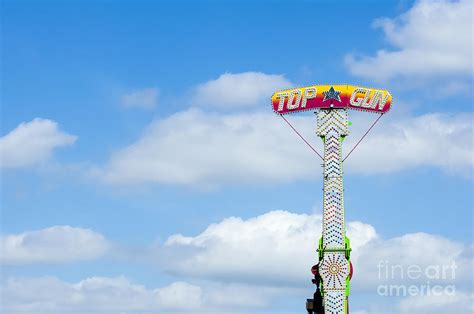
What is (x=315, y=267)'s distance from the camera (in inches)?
6850

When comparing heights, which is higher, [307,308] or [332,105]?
[332,105]

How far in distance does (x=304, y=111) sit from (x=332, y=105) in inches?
147

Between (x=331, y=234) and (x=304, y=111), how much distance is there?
1602cm

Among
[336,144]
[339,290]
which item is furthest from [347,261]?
[336,144]

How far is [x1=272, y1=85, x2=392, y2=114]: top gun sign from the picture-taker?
17625cm

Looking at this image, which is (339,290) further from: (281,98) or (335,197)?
(281,98)

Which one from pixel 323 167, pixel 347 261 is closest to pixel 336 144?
pixel 323 167

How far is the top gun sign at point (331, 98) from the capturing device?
17625cm

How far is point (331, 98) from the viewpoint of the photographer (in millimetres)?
176125

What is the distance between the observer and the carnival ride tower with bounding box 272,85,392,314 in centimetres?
17262

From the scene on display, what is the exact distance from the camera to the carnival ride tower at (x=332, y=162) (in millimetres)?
172625

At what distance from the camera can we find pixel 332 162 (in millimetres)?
175250

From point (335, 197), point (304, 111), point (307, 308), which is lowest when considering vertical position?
point (307, 308)

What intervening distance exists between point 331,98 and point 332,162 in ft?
26.4
